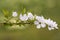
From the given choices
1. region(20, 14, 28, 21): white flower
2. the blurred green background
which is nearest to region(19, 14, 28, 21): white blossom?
region(20, 14, 28, 21): white flower

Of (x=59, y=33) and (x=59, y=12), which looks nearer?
(x=59, y=33)

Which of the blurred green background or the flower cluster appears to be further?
the blurred green background

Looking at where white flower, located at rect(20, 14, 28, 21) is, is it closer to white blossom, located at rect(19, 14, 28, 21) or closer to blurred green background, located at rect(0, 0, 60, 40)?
white blossom, located at rect(19, 14, 28, 21)

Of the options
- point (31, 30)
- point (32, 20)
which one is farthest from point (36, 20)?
point (31, 30)

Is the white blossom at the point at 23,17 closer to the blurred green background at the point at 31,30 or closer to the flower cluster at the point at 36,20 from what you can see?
the flower cluster at the point at 36,20

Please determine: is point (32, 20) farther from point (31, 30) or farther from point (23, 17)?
point (31, 30)

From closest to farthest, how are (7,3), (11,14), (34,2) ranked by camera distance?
(11,14) < (7,3) < (34,2)

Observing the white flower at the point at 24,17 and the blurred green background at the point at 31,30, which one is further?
the blurred green background at the point at 31,30

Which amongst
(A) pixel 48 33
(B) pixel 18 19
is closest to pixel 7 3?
(A) pixel 48 33

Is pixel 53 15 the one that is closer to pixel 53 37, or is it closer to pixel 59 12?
pixel 59 12

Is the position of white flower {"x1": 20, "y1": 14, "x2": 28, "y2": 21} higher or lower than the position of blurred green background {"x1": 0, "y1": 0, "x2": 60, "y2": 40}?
lower

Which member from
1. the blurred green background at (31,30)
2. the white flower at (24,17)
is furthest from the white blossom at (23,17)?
the blurred green background at (31,30)
